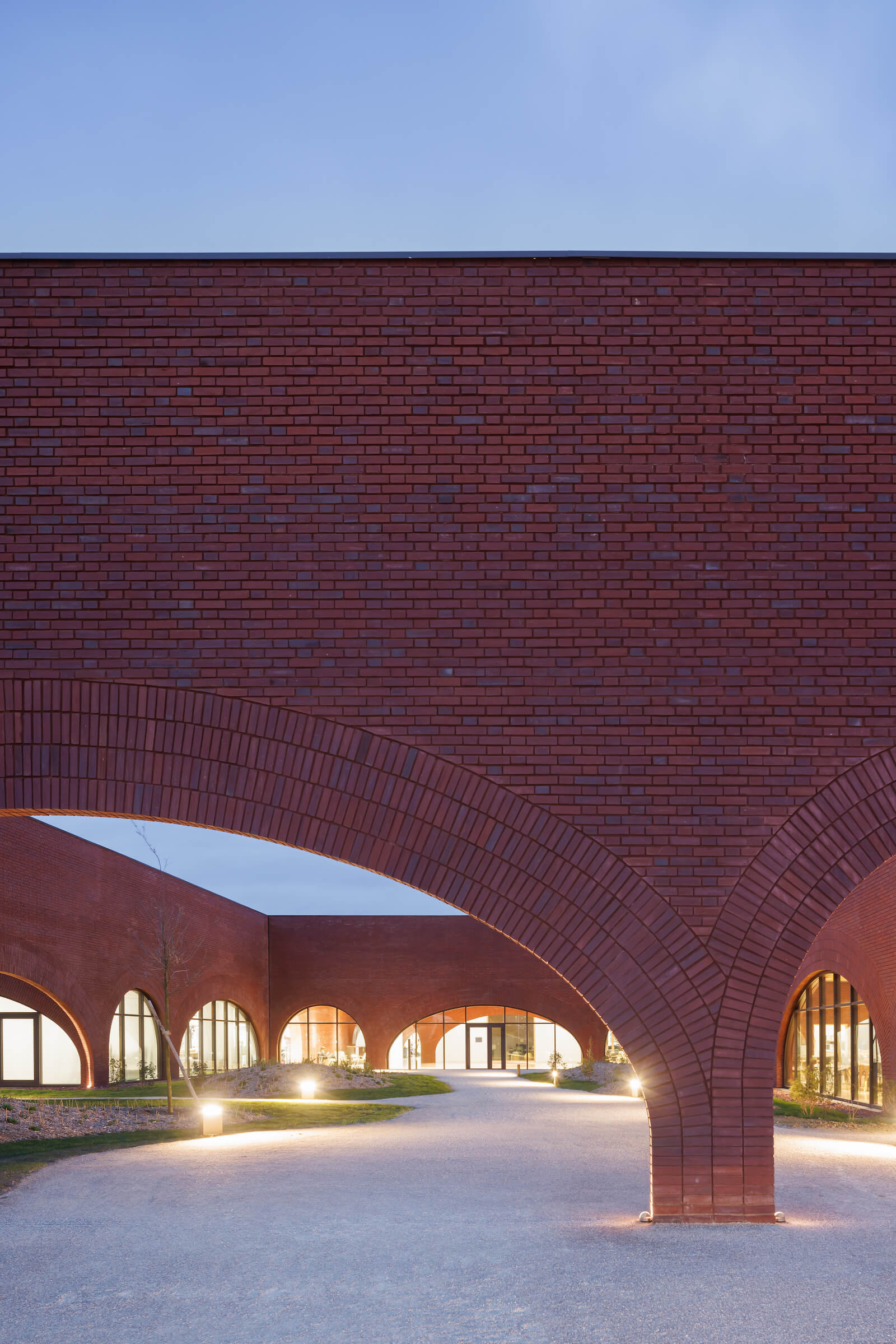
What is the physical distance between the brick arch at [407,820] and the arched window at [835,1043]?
14.5m

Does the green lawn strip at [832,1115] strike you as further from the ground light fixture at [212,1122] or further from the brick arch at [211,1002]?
the brick arch at [211,1002]

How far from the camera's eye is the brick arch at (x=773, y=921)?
29.7 ft

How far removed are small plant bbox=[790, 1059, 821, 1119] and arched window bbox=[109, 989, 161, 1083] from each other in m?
16.6

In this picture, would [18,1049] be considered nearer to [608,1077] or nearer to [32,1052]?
[32,1052]

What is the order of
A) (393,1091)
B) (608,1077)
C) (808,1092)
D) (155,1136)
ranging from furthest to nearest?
1. (608,1077)
2. (393,1091)
3. (808,1092)
4. (155,1136)

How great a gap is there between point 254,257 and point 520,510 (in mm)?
3051

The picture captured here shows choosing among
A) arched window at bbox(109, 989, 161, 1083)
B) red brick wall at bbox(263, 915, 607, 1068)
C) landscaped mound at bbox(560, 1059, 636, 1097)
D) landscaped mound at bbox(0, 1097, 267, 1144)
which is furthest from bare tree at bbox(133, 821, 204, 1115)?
landscaped mound at bbox(560, 1059, 636, 1097)

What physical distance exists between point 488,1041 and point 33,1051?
24150mm

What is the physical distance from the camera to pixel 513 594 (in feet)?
32.0

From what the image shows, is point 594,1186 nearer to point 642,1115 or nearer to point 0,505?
point 0,505

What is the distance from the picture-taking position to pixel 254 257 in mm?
10109

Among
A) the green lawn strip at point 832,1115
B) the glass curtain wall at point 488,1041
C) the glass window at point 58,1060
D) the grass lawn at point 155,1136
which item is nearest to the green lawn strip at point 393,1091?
the grass lawn at point 155,1136

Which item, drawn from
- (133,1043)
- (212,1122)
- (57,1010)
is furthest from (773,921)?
(133,1043)

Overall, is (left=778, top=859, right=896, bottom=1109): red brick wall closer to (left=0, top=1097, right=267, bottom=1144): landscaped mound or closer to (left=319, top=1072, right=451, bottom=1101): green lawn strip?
(left=0, top=1097, right=267, bottom=1144): landscaped mound
